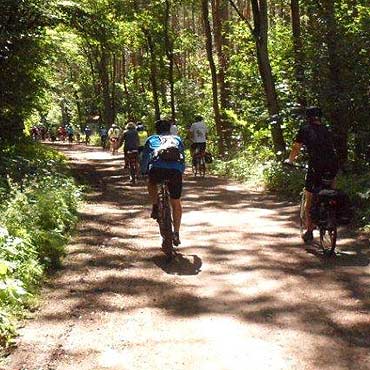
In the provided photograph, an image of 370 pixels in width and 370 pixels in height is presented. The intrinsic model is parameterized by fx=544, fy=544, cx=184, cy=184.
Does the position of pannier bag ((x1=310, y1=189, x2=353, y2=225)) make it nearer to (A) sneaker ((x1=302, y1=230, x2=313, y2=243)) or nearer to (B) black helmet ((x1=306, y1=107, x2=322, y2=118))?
(A) sneaker ((x1=302, y1=230, x2=313, y2=243))

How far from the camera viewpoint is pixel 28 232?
818 centimetres

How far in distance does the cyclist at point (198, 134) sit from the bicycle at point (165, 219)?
33.4 feet

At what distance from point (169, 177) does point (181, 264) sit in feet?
4.34

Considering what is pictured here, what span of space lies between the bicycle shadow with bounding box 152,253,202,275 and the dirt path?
0.03m

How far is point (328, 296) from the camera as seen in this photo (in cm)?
655

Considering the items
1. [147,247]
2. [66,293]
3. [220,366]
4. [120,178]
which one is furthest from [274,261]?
[120,178]

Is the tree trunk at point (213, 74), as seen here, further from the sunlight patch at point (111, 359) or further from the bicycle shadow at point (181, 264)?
the sunlight patch at point (111, 359)

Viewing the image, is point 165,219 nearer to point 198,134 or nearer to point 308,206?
point 308,206

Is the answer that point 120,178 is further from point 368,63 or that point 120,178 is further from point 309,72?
point 368,63

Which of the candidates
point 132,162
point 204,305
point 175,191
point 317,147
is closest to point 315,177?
point 317,147

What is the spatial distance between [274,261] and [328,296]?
1.65 m

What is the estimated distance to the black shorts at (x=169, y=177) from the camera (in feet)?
27.0

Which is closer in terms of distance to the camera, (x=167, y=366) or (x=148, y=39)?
(x=167, y=366)

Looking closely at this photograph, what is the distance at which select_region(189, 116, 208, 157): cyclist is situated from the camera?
18391 mm
